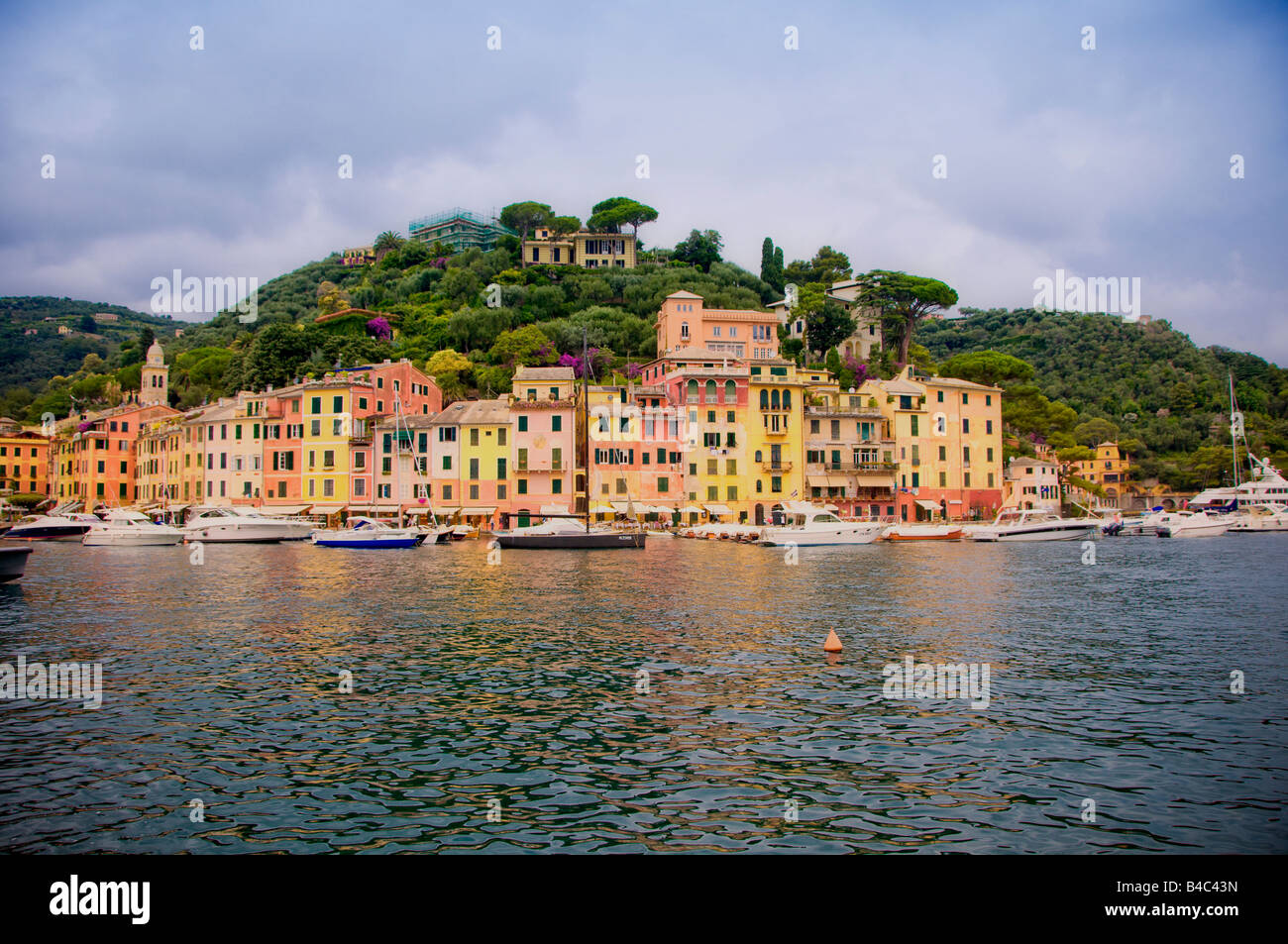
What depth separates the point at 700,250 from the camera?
11656 centimetres

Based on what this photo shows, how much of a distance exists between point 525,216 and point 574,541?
267ft

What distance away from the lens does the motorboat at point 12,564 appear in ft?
104

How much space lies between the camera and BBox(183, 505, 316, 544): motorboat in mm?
60062

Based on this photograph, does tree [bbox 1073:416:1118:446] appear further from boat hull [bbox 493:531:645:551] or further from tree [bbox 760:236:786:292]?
boat hull [bbox 493:531:645:551]

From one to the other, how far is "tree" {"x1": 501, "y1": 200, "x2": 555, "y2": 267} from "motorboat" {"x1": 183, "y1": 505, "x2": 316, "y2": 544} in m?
70.5

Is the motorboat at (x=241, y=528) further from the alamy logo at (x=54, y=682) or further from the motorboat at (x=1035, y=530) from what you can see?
the motorboat at (x=1035, y=530)

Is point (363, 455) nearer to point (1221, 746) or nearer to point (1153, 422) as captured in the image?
point (1221, 746)

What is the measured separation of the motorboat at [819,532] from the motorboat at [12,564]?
3871cm

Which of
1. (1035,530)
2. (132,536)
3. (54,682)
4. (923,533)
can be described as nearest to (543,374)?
(132,536)

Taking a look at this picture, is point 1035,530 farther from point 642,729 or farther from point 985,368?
point 642,729

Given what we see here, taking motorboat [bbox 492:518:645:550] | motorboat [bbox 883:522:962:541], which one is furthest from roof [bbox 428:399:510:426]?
motorboat [bbox 883:522:962:541]

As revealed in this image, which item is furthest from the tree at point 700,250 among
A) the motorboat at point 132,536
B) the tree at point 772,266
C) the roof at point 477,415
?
the motorboat at point 132,536

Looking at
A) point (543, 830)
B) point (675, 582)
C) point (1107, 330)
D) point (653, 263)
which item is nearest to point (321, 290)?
point (653, 263)
